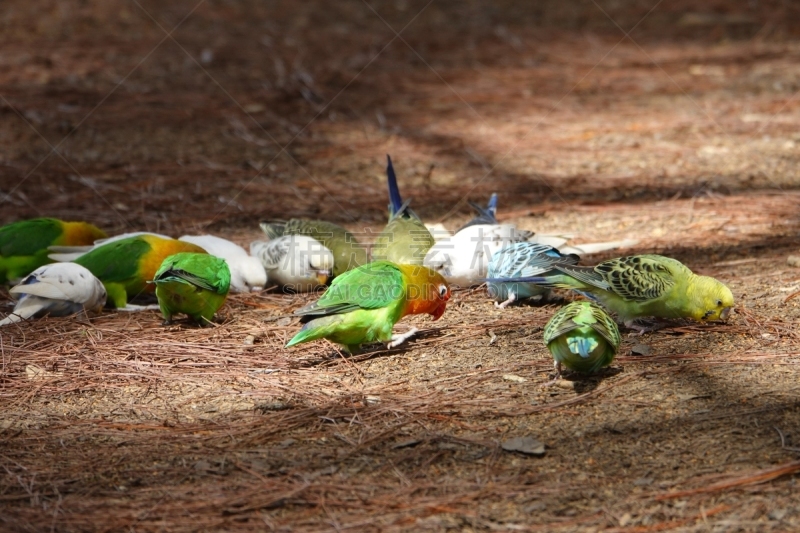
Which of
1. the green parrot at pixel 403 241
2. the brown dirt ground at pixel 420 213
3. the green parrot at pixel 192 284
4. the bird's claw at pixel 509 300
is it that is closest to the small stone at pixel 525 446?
the brown dirt ground at pixel 420 213

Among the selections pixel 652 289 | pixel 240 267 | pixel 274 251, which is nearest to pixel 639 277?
pixel 652 289

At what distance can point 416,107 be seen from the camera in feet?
30.1

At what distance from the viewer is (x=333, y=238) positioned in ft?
17.9

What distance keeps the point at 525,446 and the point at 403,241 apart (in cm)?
236

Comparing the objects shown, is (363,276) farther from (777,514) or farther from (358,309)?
(777,514)

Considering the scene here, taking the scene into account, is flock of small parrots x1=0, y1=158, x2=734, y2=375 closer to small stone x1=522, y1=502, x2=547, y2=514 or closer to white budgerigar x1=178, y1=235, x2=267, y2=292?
white budgerigar x1=178, y1=235, x2=267, y2=292

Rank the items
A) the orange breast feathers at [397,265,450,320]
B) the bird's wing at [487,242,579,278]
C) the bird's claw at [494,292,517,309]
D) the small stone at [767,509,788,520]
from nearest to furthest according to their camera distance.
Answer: the small stone at [767,509,788,520] < the orange breast feathers at [397,265,450,320] < the bird's wing at [487,242,579,278] < the bird's claw at [494,292,517,309]

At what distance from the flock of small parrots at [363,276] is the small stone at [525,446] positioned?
503 millimetres

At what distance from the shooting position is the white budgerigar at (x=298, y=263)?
200 inches

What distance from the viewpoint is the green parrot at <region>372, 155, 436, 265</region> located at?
17.2 ft

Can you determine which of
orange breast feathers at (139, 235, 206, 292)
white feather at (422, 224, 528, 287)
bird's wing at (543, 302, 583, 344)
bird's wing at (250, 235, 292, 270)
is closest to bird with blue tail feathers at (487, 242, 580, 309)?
white feather at (422, 224, 528, 287)

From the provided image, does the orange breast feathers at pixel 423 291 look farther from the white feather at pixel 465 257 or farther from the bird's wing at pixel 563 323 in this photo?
the bird's wing at pixel 563 323

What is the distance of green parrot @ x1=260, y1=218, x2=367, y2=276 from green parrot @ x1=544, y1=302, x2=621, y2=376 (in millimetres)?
1927

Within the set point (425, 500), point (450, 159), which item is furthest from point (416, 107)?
point (425, 500)
